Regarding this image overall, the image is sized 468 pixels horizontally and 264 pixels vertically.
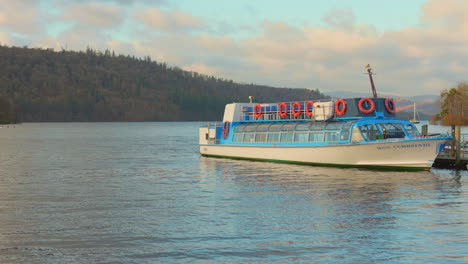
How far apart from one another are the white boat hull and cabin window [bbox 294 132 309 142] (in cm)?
115

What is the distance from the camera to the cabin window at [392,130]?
41031 mm

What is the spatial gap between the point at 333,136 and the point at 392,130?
4468 mm

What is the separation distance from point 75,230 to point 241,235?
248 inches

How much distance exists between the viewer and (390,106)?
142 ft

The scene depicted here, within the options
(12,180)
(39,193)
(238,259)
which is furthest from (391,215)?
(12,180)

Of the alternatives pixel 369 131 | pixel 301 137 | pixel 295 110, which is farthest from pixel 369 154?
pixel 295 110

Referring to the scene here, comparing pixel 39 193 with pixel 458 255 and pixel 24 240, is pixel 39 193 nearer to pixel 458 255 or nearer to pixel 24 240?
pixel 24 240

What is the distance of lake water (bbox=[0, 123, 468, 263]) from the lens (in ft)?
56.8

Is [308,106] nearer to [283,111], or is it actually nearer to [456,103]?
[283,111]

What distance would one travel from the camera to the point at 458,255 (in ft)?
55.1

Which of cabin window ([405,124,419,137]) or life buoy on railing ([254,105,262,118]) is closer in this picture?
cabin window ([405,124,419,137])

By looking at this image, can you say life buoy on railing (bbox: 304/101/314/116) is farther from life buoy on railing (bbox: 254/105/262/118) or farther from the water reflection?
life buoy on railing (bbox: 254/105/262/118)

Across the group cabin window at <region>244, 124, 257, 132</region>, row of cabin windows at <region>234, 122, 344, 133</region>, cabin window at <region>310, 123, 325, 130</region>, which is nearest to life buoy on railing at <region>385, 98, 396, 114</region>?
row of cabin windows at <region>234, 122, 344, 133</region>

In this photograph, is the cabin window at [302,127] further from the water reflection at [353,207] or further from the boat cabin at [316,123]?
the water reflection at [353,207]
